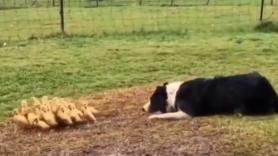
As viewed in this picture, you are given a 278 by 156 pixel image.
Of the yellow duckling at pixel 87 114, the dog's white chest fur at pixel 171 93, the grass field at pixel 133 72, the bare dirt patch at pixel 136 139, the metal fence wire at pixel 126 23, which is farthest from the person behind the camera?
the metal fence wire at pixel 126 23

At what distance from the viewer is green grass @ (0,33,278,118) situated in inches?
354

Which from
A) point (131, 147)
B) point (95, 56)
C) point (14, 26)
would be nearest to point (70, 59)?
point (95, 56)

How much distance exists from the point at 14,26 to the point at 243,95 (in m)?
13.1

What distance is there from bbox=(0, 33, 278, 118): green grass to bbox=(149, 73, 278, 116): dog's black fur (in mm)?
1822

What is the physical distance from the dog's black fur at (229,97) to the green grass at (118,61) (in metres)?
1.82

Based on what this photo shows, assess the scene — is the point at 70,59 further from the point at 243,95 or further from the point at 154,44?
the point at 243,95

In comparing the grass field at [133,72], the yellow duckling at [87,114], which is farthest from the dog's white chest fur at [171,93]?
the yellow duckling at [87,114]

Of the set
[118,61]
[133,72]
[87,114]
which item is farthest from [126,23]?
[87,114]

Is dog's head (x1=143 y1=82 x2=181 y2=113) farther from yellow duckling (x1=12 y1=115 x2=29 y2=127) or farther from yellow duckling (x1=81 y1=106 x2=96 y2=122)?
yellow duckling (x1=12 y1=115 x2=29 y2=127)

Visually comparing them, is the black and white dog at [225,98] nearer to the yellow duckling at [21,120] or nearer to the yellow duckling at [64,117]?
the yellow duckling at [64,117]

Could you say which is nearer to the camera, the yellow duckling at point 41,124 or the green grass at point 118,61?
the yellow duckling at point 41,124

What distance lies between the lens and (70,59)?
36.4 feet

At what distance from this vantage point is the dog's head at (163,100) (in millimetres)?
6895

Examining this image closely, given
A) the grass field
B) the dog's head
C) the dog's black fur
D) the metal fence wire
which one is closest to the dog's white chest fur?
the dog's head
